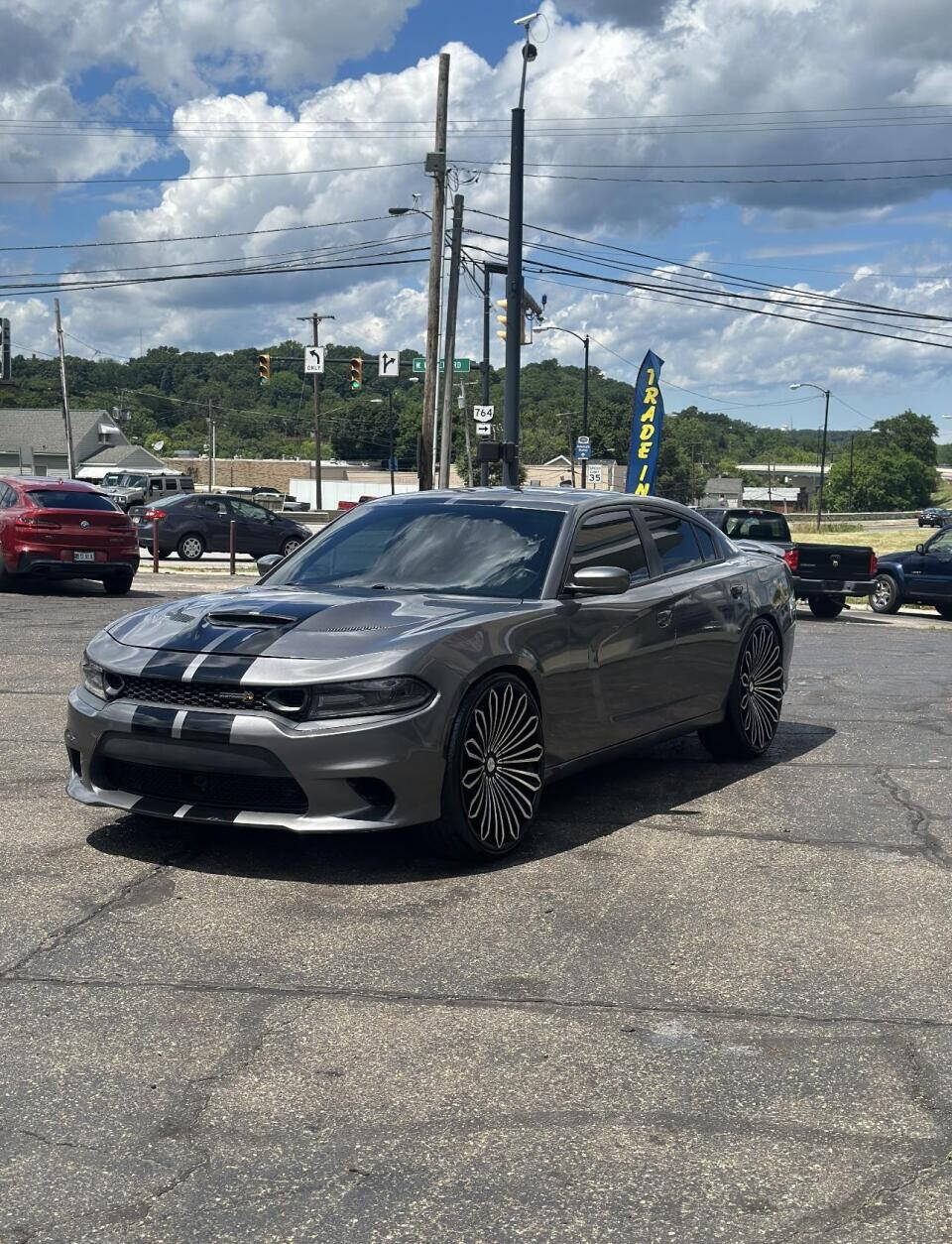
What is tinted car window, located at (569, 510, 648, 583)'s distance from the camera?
6918mm

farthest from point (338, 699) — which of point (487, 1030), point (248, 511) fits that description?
point (248, 511)

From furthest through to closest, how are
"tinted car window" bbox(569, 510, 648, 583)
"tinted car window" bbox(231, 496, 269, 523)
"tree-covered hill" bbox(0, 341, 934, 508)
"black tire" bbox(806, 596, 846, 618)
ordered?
"tree-covered hill" bbox(0, 341, 934, 508) → "tinted car window" bbox(231, 496, 269, 523) → "black tire" bbox(806, 596, 846, 618) → "tinted car window" bbox(569, 510, 648, 583)

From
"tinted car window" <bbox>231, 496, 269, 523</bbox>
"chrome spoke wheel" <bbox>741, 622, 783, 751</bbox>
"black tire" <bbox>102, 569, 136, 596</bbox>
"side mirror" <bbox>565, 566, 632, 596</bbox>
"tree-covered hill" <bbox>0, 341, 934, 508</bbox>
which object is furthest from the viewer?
"tree-covered hill" <bbox>0, 341, 934, 508</bbox>

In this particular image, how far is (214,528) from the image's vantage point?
104 feet

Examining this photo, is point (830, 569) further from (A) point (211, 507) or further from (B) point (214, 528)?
(A) point (211, 507)

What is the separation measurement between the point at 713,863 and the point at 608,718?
1051 millimetres

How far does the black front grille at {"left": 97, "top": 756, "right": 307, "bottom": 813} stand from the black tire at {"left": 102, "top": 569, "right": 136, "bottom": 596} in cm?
1445

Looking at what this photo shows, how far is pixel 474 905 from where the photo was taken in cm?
527

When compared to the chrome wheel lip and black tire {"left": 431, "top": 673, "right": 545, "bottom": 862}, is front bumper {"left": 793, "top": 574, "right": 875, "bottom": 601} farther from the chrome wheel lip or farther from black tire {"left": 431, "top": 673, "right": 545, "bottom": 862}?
black tire {"left": 431, "top": 673, "right": 545, "bottom": 862}

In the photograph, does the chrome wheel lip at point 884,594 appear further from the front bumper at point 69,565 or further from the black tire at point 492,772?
the black tire at point 492,772

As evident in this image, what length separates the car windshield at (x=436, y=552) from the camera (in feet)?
21.7

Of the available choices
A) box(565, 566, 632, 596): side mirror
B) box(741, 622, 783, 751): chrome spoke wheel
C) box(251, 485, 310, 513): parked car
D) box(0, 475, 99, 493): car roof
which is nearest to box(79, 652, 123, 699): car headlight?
box(565, 566, 632, 596): side mirror

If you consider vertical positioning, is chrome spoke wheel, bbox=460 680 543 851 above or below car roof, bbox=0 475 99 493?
below

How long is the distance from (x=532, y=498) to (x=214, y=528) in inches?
988
